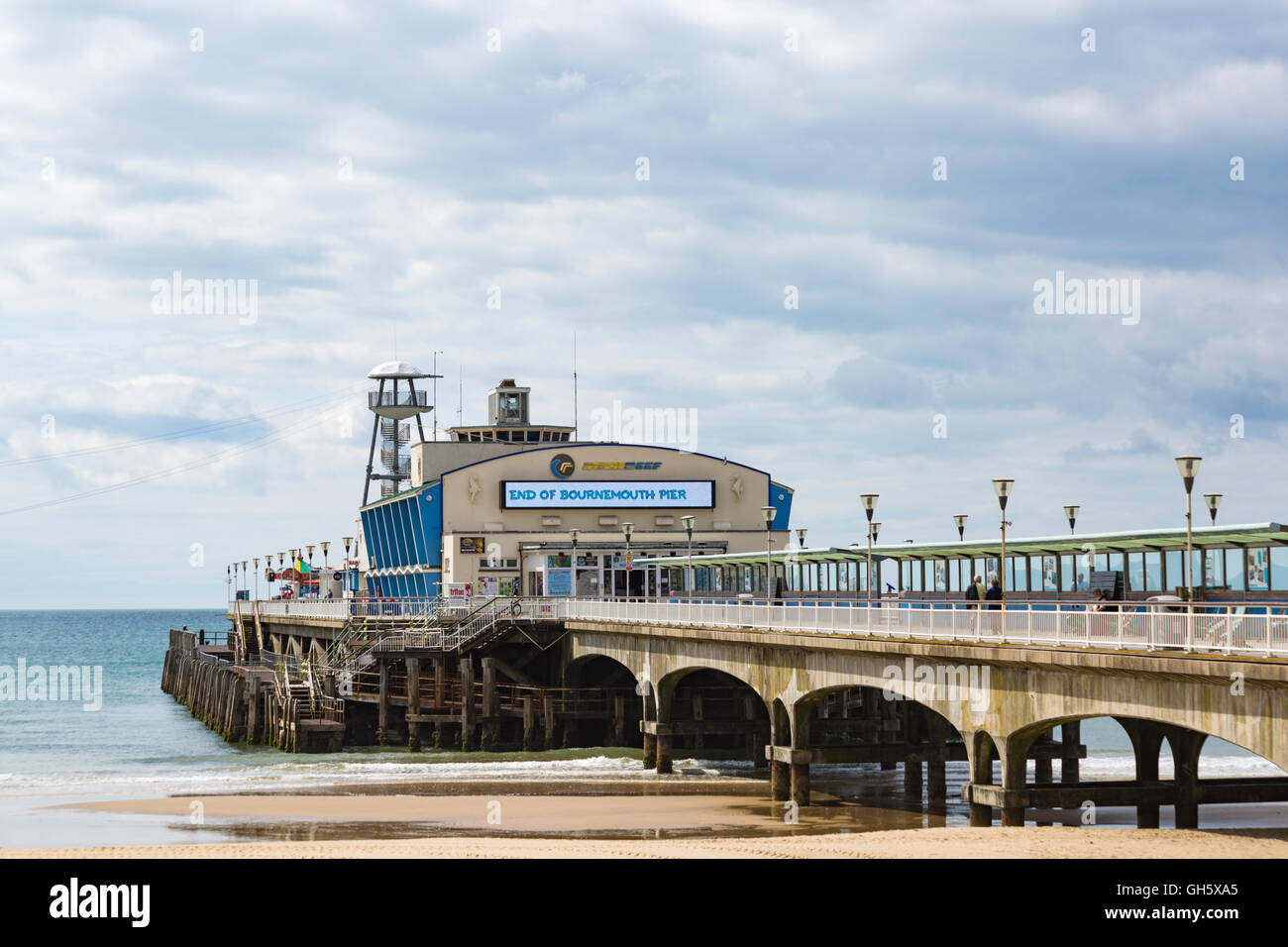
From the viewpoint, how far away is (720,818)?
3625cm

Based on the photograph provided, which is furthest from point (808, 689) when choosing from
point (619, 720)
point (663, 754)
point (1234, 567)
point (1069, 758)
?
point (619, 720)

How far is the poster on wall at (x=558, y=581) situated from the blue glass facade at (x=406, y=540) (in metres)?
6.06

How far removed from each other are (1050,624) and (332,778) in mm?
26925

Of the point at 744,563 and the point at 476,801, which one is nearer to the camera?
the point at 476,801

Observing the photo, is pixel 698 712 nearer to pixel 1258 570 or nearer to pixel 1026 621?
pixel 1258 570

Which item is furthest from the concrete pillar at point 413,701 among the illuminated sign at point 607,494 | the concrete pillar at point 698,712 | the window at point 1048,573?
the window at point 1048,573

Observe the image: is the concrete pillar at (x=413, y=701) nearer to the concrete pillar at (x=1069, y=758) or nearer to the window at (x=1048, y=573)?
the concrete pillar at (x=1069, y=758)

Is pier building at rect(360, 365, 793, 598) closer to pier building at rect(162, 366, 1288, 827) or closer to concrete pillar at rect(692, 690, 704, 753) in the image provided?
pier building at rect(162, 366, 1288, 827)

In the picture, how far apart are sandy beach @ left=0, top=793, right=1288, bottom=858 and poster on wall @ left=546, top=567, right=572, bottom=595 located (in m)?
33.6

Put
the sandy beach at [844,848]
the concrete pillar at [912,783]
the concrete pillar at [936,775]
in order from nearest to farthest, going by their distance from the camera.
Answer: the sandy beach at [844,848] → the concrete pillar at [936,775] → the concrete pillar at [912,783]

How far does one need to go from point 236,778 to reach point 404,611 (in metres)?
22.2

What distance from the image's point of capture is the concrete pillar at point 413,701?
55375mm
